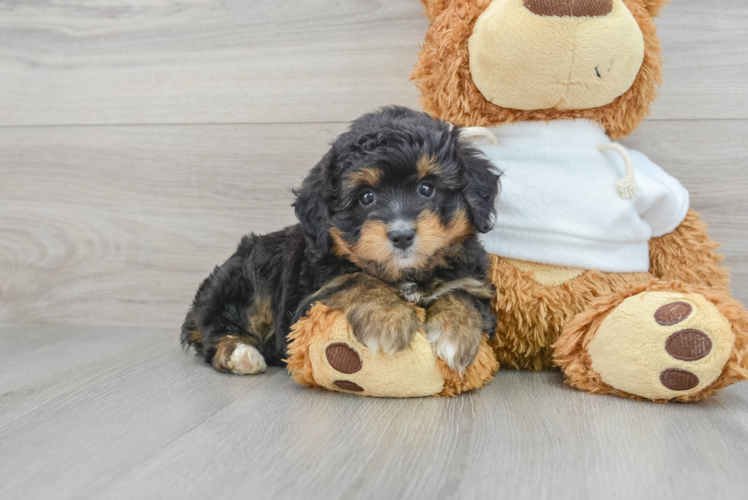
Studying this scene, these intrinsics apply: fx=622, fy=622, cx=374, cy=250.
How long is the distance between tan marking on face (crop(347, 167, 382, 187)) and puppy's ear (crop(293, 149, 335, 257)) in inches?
3.5

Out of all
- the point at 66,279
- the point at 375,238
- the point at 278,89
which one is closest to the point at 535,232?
the point at 375,238

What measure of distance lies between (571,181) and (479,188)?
38 centimetres

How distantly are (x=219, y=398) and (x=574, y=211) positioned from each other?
1158mm

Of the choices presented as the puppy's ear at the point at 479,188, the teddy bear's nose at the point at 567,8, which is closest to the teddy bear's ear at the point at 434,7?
the teddy bear's nose at the point at 567,8

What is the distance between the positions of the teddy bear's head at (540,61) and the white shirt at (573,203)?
0.23 feet

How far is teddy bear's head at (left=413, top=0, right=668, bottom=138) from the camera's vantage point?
68.2 inches

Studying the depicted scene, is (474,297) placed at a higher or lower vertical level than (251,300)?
higher

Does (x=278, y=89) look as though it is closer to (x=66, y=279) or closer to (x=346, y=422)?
(x=66, y=279)

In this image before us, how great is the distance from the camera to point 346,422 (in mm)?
1472

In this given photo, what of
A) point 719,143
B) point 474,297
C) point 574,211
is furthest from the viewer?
point 719,143

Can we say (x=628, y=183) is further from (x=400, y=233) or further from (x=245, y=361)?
(x=245, y=361)

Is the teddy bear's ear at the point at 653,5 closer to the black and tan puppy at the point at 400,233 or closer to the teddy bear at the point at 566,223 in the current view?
the teddy bear at the point at 566,223

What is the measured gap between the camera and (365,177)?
5.08 ft

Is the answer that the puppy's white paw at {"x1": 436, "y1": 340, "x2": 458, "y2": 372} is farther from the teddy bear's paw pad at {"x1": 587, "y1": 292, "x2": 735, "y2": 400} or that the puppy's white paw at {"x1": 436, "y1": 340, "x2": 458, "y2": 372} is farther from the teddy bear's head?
the teddy bear's head
